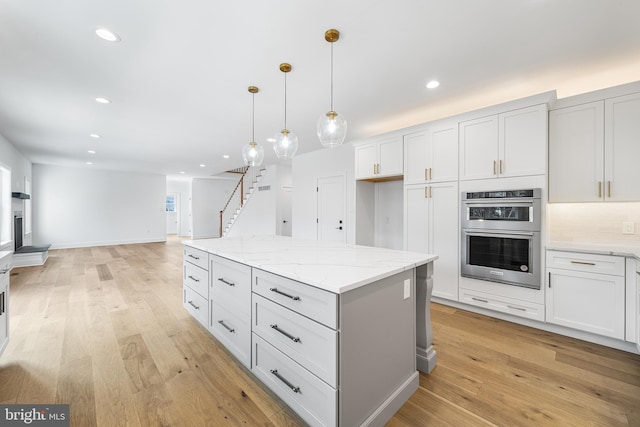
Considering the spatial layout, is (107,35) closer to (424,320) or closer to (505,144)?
(424,320)

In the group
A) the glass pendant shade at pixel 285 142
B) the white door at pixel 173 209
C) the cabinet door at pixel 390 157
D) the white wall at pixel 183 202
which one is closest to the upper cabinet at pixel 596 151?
the cabinet door at pixel 390 157

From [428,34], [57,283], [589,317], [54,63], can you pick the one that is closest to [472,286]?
[589,317]

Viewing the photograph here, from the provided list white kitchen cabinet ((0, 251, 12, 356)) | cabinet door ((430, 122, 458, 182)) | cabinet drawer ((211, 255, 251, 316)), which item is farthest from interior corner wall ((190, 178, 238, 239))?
cabinet door ((430, 122, 458, 182))

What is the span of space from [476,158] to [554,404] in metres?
2.39

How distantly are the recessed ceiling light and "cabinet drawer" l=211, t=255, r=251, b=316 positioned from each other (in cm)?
192

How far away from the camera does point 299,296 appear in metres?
1.50

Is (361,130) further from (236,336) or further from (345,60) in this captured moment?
(236,336)

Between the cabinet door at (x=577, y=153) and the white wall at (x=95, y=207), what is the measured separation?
11107 millimetres

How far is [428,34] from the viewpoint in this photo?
81.6 inches

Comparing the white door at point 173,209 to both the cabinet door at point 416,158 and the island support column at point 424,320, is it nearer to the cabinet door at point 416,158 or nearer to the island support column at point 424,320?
the cabinet door at point 416,158

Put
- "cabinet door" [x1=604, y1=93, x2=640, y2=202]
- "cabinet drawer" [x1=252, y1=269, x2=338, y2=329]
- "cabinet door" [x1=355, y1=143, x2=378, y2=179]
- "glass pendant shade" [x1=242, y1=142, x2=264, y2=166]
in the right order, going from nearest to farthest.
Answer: "cabinet drawer" [x1=252, y1=269, x2=338, y2=329], "cabinet door" [x1=604, y1=93, x2=640, y2=202], "glass pendant shade" [x1=242, y1=142, x2=264, y2=166], "cabinet door" [x1=355, y1=143, x2=378, y2=179]

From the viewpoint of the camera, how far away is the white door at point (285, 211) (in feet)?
24.9

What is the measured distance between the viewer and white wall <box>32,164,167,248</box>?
314 inches

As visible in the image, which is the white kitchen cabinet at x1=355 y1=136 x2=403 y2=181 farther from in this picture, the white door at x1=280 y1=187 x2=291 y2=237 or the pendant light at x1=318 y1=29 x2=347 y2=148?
the white door at x1=280 y1=187 x2=291 y2=237
